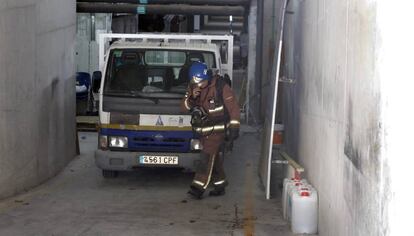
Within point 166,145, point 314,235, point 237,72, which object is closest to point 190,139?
point 166,145

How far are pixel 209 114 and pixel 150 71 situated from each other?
162 centimetres

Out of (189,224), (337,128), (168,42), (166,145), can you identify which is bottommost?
(189,224)

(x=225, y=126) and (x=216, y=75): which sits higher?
(x=216, y=75)

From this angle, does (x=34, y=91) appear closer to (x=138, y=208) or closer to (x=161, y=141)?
(x=161, y=141)

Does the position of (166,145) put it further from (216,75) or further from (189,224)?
(189,224)

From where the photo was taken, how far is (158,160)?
34.7ft

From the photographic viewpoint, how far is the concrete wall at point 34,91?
9.60 metres

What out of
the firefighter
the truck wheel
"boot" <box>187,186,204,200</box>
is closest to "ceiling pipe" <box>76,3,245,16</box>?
the truck wheel

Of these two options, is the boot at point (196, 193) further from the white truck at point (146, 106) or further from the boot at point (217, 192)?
the white truck at point (146, 106)

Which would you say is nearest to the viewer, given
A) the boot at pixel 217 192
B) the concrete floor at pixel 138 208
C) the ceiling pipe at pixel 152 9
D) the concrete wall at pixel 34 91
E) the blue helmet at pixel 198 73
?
the concrete floor at pixel 138 208

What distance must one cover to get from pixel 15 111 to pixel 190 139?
2.64 metres

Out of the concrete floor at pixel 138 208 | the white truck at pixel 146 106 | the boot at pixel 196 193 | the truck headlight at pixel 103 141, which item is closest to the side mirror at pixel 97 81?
the white truck at pixel 146 106

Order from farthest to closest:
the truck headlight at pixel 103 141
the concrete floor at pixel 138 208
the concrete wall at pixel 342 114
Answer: the truck headlight at pixel 103 141, the concrete floor at pixel 138 208, the concrete wall at pixel 342 114

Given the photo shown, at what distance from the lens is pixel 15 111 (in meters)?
9.91
